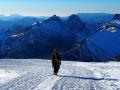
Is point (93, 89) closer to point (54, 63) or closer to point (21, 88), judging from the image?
point (21, 88)

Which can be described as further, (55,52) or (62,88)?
(55,52)

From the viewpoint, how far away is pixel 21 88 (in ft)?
58.5

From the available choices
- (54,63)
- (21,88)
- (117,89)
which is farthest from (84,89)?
(54,63)

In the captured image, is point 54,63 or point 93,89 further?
point 54,63

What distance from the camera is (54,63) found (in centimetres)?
2861

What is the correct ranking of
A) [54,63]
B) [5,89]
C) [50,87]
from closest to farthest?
[5,89] → [50,87] → [54,63]

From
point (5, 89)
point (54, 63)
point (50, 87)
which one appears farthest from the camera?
point (54, 63)

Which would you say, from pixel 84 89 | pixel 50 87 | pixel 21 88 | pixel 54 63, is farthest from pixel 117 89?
pixel 54 63

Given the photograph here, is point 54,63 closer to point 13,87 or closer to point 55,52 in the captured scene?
point 55,52

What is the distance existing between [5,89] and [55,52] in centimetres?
1214

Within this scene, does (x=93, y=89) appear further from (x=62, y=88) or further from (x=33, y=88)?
(x=33, y=88)

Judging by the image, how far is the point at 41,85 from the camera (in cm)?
1942

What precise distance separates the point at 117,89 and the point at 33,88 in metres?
4.33

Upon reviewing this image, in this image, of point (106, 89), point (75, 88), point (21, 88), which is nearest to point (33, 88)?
point (21, 88)
